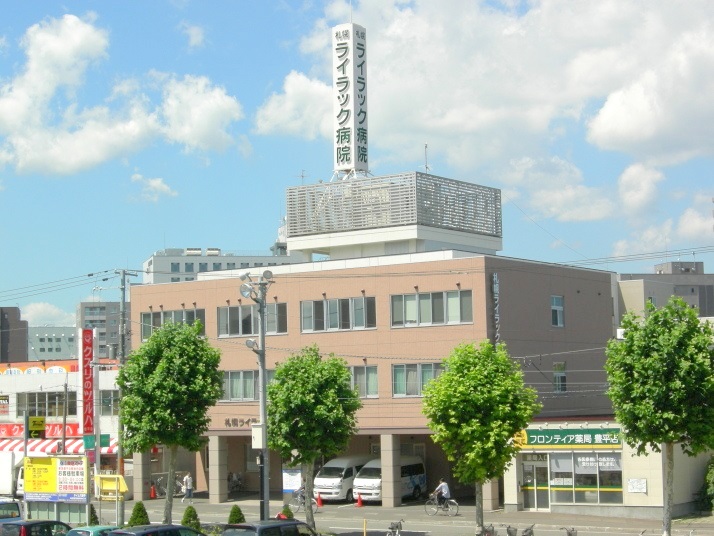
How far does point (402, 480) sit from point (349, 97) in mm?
21373

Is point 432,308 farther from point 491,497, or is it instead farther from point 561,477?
point 561,477

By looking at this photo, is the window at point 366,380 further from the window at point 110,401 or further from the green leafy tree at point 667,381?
the window at point 110,401

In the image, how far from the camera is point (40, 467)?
1553 inches

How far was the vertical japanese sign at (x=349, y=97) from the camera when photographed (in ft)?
192

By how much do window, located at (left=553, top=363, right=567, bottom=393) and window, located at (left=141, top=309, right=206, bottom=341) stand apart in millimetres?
19518

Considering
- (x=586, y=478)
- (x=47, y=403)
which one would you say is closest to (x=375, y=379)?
(x=586, y=478)

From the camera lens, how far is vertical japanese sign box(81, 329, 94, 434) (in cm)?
5669

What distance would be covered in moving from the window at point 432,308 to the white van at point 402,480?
731 centimetres

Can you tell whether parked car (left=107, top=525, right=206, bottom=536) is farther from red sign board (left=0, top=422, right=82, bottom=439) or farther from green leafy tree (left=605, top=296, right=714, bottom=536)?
red sign board (left=0, top=422, right=82, bottom=439)

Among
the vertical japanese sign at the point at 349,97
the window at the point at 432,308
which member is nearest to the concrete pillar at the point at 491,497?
the window at the point at 432,308

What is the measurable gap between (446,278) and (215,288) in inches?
574

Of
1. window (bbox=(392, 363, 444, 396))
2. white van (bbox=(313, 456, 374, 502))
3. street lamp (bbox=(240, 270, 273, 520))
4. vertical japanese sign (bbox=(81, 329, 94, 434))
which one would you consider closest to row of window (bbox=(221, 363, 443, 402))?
window (bbox=(392, 363, 444, 396))

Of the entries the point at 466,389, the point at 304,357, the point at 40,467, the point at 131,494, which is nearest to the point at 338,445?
the point at 304,357

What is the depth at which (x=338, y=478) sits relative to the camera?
53500mm
